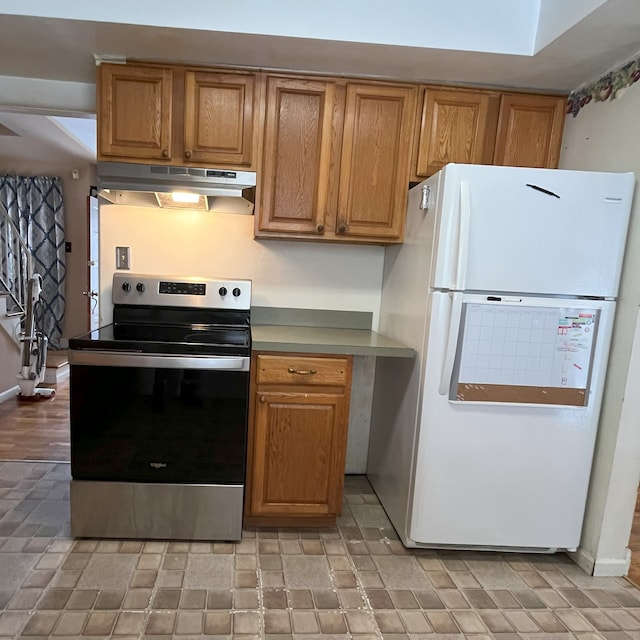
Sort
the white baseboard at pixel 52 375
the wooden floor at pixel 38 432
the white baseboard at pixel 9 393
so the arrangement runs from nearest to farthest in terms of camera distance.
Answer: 1. the wooden floor at pixel 38 432
2. the white baseboard at pixel 9 393
3. the white baseboard at pixel 52 375

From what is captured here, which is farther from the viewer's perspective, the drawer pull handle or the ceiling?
the drawer pull handle

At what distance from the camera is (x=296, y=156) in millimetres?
2045

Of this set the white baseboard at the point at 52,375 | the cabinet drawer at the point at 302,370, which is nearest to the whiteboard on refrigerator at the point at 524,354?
the cabinet drawer at the point at 302,370

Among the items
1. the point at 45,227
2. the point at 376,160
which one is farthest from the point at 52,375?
the point at 376,160

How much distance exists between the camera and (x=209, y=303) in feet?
7.44

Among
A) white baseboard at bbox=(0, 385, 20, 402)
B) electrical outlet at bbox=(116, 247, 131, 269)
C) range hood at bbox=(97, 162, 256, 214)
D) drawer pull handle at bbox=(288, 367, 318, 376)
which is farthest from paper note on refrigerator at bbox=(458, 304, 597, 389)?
white baseboard at bbox=(0, 385, 20, 402)

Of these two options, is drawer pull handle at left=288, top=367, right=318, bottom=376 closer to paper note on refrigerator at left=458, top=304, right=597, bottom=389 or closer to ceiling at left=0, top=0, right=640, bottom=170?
paper note on refrigerator at left=458, top=304, right=597, bottom=389

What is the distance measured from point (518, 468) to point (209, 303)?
1.65 metres

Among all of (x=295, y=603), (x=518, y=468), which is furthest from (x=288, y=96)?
(x=295, y=603)

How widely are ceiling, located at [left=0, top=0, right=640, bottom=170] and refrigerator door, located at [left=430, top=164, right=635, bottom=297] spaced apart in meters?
0.50

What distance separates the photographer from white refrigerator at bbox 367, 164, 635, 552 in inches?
65.3

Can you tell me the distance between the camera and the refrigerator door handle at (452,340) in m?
1.67

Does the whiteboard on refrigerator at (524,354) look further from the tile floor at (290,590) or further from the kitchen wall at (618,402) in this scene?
the tile floor at (290,590)

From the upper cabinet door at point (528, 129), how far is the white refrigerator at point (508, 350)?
20.0 inches
